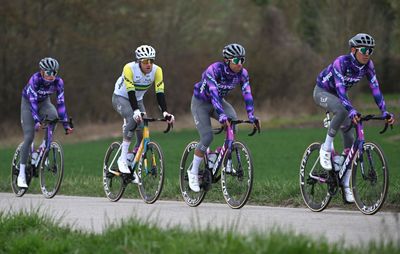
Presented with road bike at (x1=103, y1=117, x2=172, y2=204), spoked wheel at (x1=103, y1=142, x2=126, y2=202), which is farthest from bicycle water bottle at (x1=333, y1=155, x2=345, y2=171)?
spoked wheel at (x1=103, y1=142, x2=126, y2=202)

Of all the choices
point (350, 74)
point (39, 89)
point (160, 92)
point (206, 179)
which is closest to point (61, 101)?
point (39, 89)

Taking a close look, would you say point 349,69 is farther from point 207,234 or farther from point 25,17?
point 25,17

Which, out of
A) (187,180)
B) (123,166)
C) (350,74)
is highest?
(350,74)

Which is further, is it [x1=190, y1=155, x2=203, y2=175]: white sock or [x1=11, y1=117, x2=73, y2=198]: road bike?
[x1=11, y1=117, x2=73, y2=198]: road bike

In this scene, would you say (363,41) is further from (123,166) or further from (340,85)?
(123,166)

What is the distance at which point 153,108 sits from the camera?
156 ft

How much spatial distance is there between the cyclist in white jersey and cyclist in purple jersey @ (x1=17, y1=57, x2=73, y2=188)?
56.0 inches

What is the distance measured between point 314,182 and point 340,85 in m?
1.35

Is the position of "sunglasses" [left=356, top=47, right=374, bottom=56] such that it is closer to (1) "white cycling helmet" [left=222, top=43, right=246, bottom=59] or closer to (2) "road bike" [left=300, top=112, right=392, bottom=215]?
(2) "road bike" [left=300, top=112, right=392, bottom=215]

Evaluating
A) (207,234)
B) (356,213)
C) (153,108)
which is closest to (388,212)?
(356,213)

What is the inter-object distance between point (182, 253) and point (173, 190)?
815 cm

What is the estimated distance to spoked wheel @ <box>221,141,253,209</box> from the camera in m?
12.6

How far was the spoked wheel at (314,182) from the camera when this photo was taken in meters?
12.2

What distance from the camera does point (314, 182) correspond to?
12.5 m
